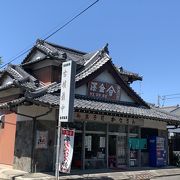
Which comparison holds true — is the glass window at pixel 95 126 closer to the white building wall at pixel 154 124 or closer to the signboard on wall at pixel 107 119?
the signboard on wall at pixel 107 119

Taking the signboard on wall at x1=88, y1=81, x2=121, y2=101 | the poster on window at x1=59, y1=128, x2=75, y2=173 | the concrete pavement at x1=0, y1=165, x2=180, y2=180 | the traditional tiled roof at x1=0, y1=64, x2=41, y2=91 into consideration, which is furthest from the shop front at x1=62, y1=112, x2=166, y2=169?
the poster on window at x1=59, y1=128, x2=75, y2=173

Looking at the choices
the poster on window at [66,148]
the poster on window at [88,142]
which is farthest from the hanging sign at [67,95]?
the poster on window at [88,142]

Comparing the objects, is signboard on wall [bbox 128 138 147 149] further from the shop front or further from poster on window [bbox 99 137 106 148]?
poster on window [bbox 99 137 106 148]

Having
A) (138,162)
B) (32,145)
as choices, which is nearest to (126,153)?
(138,162)

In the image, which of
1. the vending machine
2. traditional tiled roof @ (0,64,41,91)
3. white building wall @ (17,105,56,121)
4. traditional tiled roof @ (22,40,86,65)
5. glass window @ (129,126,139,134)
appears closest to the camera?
white building wall @ (17,105,56,121)

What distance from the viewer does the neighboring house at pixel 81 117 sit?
56.2 feet

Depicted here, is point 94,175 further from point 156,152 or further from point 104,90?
point 156,152

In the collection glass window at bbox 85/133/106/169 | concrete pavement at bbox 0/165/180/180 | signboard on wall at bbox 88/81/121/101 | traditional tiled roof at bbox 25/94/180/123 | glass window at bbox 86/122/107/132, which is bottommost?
concrete pavement at bbox 0/165/180/180

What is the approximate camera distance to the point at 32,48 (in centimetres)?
2244

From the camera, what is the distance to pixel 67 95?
1251 centimetres

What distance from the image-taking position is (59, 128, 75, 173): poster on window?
40.2ft

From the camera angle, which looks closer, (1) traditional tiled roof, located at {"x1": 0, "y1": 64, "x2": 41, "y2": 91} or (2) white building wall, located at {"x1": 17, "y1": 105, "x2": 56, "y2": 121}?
(2) white building wall, located at {"x1": 17, "y1": 105, "x2": 56, "y2": 121}

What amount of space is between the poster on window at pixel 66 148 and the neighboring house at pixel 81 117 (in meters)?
3.16

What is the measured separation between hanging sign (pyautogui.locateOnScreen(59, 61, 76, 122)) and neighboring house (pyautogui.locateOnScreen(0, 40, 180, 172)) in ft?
8.55
